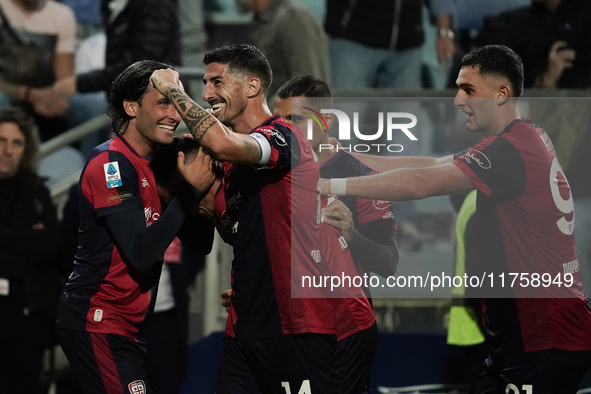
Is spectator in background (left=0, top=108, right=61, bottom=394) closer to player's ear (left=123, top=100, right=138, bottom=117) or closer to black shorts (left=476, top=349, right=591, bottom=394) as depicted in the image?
player's ear (left=123, top=100, right=138, bottom=117)

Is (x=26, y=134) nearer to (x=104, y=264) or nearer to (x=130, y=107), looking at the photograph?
(x=130, y=107)

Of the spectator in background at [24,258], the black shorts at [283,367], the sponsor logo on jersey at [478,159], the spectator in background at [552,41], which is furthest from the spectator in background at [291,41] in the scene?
the black shorts at [283,367]

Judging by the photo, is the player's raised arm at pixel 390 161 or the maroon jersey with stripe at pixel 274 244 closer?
the maroon jersey with stripe at pixel 274 244

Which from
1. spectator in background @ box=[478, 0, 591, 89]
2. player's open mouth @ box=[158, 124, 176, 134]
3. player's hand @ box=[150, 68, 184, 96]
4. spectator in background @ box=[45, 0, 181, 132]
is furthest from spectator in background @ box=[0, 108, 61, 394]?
spectator in background @ box=[478, 0, 591, 89]

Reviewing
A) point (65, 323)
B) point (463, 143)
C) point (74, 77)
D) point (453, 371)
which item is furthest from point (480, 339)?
point (74, 77)

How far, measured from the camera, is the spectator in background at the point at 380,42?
5535 mm

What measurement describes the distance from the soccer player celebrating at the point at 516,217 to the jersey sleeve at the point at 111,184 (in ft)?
4.19

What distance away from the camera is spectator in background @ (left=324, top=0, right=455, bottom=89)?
5.54m

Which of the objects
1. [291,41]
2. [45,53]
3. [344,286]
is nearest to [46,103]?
[45,53]

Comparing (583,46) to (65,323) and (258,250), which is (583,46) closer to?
(258,250)

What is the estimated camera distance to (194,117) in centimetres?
305

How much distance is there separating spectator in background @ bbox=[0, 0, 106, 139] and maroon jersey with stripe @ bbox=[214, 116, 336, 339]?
3.04 metres

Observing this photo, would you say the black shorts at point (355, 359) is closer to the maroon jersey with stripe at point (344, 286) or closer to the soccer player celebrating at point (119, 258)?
the maroon jersey with stripe at point (344, 286)

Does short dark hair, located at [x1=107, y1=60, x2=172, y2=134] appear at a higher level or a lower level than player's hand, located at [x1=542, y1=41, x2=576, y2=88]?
lower
